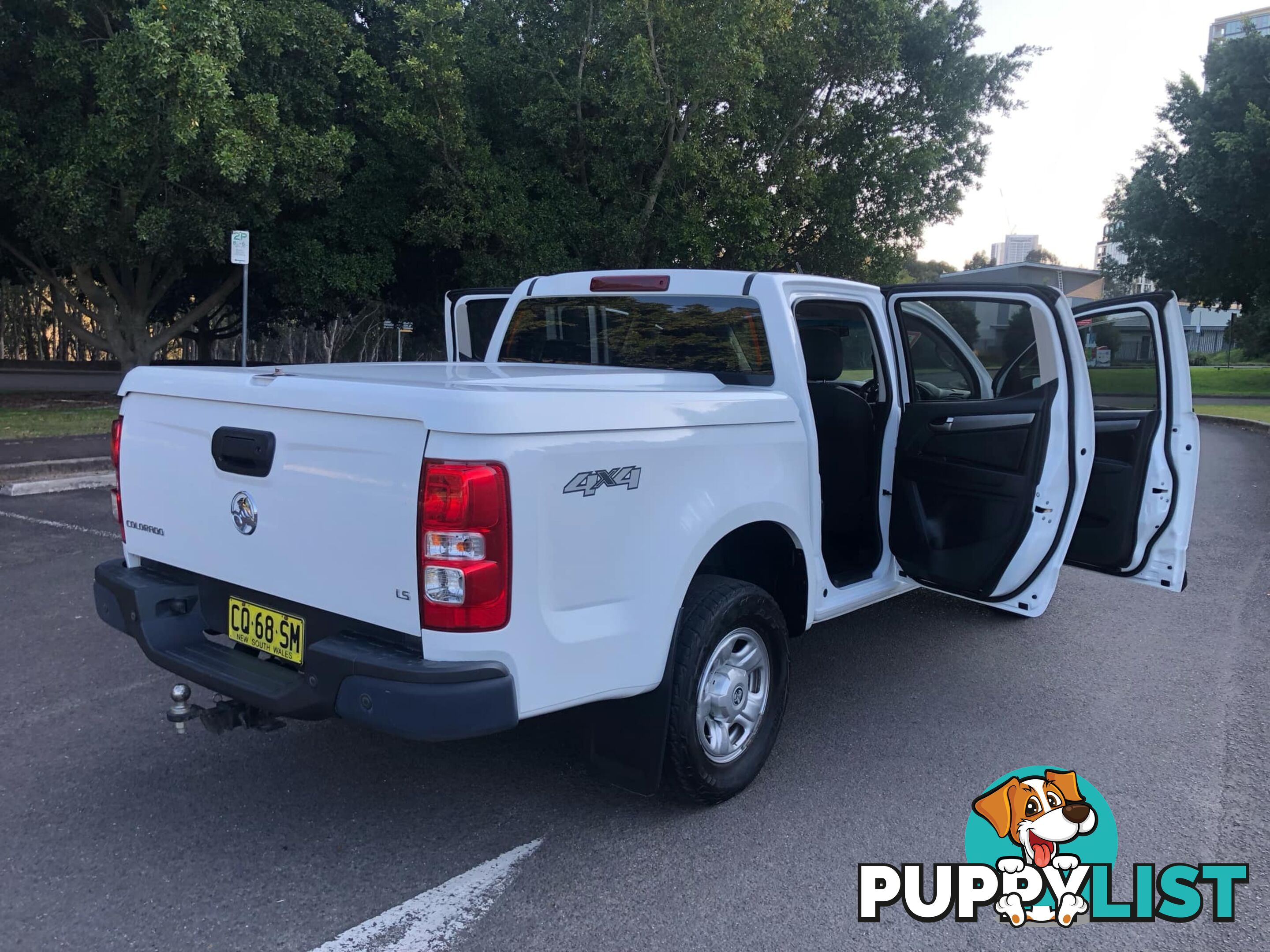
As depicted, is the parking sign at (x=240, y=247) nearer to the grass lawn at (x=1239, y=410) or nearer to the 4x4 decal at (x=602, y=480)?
the 4x4 decal at (x=602, y=480)

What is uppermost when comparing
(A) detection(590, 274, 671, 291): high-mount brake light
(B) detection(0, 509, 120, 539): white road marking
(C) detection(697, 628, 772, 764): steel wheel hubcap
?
(A) detection(590, 274, 671, 291): high-mount brake light

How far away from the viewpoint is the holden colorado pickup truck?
2752 mm

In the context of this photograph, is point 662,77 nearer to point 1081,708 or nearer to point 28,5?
point 28,5

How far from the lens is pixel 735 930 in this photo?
9.50 feet

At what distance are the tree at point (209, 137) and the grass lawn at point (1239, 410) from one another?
1717cm

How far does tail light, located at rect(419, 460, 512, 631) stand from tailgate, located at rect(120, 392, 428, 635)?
5 centimetres

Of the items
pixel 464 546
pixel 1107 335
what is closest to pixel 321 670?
pixel 464 546

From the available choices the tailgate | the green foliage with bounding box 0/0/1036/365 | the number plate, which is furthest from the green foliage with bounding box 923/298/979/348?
the green foliage with bounding box 0/0/1036/365

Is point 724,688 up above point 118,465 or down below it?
below

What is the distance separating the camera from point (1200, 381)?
122ft

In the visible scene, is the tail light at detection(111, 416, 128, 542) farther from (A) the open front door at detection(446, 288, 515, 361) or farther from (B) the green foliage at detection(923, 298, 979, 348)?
(B) the green foliage at detection(923, 298, 979, 348)

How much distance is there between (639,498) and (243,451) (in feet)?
4.18

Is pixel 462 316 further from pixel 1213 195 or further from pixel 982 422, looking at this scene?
pixel 1213 195

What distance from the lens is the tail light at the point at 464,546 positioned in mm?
2660
